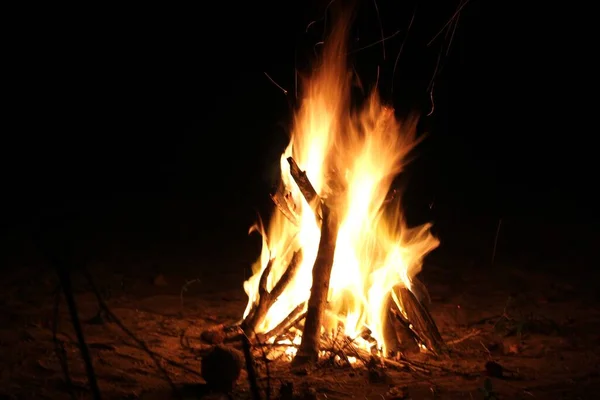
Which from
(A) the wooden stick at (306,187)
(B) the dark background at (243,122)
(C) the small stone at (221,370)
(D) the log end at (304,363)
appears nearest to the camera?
(C) the small stone at (221,370)

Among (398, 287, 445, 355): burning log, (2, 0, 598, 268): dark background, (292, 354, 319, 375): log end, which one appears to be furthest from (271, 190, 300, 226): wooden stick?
(2, 0, 598, 268): dark background

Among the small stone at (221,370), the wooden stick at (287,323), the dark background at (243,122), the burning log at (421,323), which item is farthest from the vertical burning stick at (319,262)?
the dark background at (243,122)

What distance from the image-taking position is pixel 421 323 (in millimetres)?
4582

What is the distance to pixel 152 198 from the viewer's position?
9906 millimetres

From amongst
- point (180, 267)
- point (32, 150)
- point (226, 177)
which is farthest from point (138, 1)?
point (180, 267)

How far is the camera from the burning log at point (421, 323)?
455 centimetres

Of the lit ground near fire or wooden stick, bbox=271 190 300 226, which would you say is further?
wooden stick, bbox=271 190 300 226

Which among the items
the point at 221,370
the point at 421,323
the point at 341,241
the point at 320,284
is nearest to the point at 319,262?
the point at 320,284

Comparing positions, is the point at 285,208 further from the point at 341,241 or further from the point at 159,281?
the point at 159,281

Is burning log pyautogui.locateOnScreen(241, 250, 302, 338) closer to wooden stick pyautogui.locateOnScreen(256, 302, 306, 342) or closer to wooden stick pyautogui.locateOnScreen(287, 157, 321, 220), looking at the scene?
wooden stick pyautogui.locateOnScreen(256, 302, 306, 342)

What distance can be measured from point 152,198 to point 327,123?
5700 millimetres

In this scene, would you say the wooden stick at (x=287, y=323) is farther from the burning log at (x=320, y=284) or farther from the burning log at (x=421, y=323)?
the burning log at (x=421, y=323)

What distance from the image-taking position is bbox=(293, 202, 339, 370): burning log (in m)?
4.28

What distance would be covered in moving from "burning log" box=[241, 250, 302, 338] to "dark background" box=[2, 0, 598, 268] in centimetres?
276
